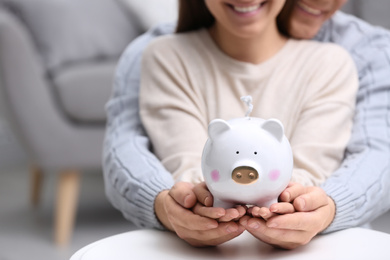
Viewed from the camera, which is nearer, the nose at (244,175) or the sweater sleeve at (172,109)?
the nose at (244,175)

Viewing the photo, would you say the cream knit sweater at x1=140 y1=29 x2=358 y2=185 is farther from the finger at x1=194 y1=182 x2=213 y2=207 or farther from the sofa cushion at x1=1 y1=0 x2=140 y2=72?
the sofa cushion at x1=1 y1=0 x2=140 y2=72

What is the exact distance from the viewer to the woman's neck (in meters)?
1.04

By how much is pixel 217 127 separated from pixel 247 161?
0.05 m

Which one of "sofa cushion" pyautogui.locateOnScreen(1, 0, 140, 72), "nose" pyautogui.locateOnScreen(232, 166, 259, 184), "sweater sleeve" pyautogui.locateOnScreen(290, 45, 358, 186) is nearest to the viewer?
"nose" pyautogui.locateOnScreen(232, 166, 259, 184)

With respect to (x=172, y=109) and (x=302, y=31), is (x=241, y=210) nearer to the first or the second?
(x=172, y=109)

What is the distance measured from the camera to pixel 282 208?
0.69m

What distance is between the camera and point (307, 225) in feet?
2.33

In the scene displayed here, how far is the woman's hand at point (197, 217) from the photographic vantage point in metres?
0.69

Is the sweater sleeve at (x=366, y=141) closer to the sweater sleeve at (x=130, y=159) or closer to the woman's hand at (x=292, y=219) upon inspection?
the woman's hand at (x=292, y=219)

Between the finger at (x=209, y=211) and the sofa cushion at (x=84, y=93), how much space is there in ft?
4.85

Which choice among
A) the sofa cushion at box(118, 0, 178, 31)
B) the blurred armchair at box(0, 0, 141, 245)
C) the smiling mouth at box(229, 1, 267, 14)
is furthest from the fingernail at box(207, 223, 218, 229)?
the sofa cushion at box(118, 0, 178, 31)

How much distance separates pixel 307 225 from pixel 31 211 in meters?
1.98

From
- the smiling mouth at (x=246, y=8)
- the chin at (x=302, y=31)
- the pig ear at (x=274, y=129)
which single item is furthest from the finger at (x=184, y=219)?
the chin at (x=302, y=31)

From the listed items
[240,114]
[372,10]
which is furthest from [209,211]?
[372,10]
